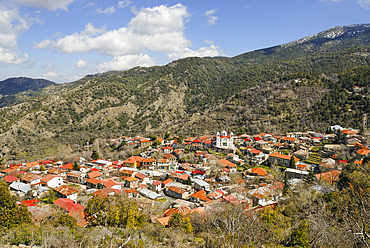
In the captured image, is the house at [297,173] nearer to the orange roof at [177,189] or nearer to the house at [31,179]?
the orange roof at [177,189]

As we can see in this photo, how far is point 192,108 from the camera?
12619 cm

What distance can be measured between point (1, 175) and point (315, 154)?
6200 cm

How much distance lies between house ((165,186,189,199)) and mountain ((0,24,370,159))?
43.1 metres

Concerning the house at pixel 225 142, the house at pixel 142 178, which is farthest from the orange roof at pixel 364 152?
the house at pixel 142 178

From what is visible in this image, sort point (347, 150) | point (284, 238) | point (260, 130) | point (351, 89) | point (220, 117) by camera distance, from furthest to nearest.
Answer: point (220, 117)
point (351, 89)
point (260, 130)
point (347, 150)
point (284, 238)

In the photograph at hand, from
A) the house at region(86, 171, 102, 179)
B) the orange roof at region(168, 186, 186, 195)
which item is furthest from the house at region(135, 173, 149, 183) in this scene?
the house at region(86, 171, 102, 179)

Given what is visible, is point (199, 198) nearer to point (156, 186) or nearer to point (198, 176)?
point (156, 186)

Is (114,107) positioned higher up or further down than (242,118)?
higher up

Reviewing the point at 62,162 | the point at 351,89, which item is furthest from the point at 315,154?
the point at 62,162

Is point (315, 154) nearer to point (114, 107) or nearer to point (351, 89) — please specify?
point (351, 89)

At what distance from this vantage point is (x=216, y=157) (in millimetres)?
45688

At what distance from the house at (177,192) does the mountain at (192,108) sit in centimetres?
4313

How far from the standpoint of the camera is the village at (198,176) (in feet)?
83.5

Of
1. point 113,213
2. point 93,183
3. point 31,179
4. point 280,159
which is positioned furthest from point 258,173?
point 31,179
